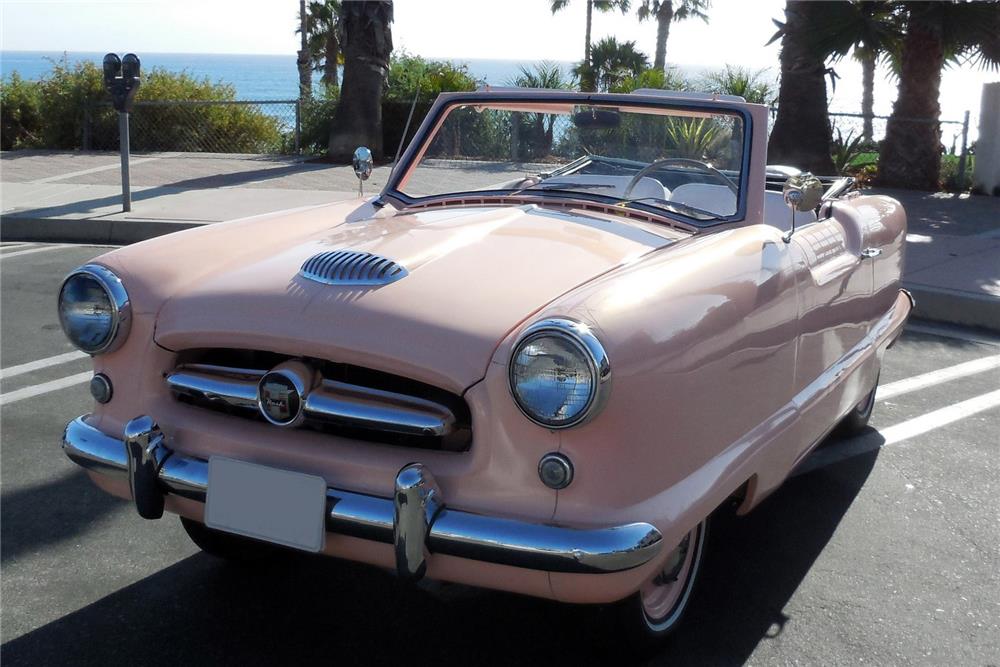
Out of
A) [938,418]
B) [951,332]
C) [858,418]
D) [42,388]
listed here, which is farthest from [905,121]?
[42,388]

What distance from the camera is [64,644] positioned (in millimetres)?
2912

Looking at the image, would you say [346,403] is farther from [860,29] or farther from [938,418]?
[860,29]

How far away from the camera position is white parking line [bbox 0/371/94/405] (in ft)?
16.6

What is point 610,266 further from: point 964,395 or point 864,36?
point 864,36

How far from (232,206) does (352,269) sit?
8.40 m

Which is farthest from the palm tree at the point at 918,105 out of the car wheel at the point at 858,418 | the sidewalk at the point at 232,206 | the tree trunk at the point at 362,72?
the car wheel at the point at 858,418

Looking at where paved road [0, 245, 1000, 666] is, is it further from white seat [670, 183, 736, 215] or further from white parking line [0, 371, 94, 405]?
white seat [670, 183, 736, 215]

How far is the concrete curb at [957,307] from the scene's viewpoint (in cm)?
690

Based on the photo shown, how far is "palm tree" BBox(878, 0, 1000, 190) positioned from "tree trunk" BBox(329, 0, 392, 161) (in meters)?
6.60

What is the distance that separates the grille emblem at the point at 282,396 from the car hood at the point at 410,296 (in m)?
0.06

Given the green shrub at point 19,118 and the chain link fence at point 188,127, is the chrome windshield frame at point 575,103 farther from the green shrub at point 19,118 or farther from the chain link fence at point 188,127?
the green shrub at point 19,118

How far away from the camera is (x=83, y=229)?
32.1 feet

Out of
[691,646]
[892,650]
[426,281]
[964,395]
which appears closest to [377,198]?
[426,281]

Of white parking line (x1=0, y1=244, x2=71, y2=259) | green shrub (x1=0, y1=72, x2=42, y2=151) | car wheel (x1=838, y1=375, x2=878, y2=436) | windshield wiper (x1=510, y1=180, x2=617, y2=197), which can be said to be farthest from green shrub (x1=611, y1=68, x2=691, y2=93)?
windshield wiper (x1=510, y1=180, x2=617, y2=197)
